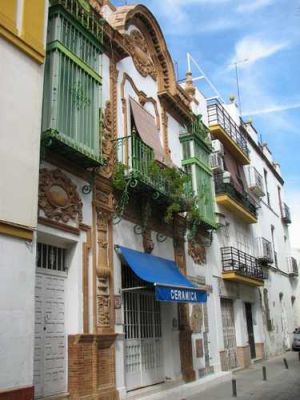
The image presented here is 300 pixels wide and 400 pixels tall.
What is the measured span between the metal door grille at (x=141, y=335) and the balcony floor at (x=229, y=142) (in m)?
9.53

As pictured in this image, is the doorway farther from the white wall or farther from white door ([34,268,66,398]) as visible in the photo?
the white wall

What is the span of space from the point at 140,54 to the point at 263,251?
13.3 meters

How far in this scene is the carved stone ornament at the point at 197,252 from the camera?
15750mm

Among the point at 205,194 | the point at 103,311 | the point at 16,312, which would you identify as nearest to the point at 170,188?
the point at 205,194

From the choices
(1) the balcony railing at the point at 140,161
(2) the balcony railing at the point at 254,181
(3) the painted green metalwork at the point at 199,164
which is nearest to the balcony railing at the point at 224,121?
(2) the balcony railing at the point at 254,181

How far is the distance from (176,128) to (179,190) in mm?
4063

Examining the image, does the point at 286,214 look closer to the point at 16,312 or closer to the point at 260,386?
the point at 260,386

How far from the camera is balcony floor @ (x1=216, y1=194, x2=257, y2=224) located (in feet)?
63.7

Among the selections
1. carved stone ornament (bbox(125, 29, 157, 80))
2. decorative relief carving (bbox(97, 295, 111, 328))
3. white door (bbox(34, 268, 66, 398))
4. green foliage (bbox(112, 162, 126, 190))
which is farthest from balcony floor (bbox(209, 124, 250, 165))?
white door (bbox(34, 268, 66, 398))

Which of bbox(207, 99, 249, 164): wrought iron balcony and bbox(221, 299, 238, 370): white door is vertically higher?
bbox(207, 99, 249, 164): wrought iron balcony

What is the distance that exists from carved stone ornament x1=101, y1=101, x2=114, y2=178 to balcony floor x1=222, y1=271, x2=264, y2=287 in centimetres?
847

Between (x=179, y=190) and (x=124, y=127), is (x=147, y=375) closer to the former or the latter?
(x=179, y=190)

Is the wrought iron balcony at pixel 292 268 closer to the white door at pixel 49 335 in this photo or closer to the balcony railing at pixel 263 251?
the balcony railing at pixel 263 251

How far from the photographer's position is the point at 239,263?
19.5 meters
